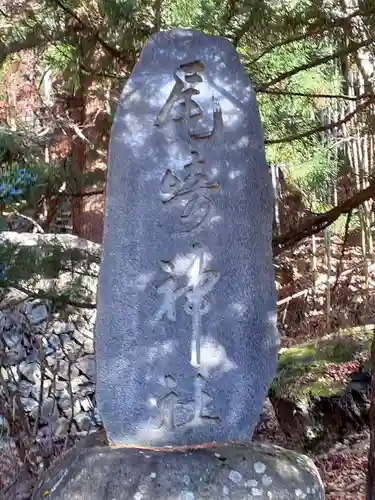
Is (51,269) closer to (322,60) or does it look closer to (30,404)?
(322,60)

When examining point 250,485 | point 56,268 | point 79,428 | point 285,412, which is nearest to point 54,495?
point 250,485

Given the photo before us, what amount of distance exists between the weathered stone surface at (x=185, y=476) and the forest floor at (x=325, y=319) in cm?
165

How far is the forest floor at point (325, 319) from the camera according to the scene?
4.02 meters

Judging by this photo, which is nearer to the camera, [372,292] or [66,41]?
[66,41]

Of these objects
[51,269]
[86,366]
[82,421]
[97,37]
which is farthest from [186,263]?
[86,366]

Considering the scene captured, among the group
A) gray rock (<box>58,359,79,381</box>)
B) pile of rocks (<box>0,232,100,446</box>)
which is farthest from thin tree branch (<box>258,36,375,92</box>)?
gray rock (<box>58,359,79,381</box>)

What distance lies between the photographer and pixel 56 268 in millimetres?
3004

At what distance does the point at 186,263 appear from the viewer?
7.06ft

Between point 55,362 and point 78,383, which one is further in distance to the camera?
point 78,383

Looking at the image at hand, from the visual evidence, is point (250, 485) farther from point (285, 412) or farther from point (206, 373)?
point (285, 412)

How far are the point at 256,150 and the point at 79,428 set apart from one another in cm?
357

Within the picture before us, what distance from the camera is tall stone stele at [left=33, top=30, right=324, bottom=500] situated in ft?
6.96

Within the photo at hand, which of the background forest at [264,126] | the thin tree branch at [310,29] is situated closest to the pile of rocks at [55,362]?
the background forest at [264,126]

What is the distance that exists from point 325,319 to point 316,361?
3.59 ft
